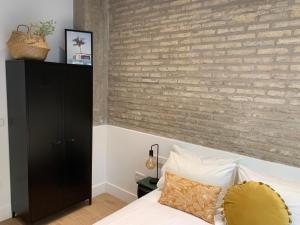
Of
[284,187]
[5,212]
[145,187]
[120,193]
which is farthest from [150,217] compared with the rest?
[5,212]

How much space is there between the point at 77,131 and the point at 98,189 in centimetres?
102

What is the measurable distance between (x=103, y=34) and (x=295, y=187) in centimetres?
263

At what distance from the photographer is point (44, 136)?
2.56 m

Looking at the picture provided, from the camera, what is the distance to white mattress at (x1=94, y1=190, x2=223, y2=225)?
73.9 inches

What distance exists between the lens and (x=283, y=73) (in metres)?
1.99

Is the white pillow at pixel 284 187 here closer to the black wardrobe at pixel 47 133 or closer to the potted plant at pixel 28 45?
the black wardrobe at pixel 47 133

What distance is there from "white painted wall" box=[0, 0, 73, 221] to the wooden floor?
0.45 meters

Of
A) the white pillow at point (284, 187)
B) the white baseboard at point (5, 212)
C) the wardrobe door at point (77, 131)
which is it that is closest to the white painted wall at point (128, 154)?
the white pillow at point (284, 187)

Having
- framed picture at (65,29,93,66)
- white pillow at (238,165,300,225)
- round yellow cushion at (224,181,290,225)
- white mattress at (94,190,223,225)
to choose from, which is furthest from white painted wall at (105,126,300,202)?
framed picture at (65,29,93,66)

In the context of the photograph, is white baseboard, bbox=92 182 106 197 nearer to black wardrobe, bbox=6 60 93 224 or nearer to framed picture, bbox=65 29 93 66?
black wardrobe, bbox=6 60 93 224

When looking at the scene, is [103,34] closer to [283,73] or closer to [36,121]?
[36,121]

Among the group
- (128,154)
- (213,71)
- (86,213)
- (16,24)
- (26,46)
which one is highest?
(16,24)

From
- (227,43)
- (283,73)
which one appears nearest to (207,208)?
(283,73)

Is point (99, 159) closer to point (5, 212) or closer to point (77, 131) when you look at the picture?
point (77, 131)
